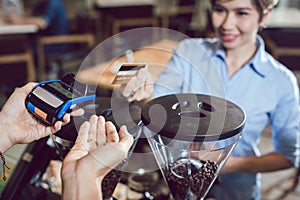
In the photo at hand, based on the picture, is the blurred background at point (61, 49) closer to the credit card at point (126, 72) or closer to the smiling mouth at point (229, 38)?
the smiling mouth at point (229, 38)

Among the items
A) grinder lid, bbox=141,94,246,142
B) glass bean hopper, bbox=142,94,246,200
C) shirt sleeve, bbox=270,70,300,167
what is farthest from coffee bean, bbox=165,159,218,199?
shirt sleeve, bbox=270,70,300,167

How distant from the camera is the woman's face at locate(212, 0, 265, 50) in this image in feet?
3.53

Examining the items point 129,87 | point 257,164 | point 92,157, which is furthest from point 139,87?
point 257,164

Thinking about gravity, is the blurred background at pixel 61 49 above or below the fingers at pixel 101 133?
below

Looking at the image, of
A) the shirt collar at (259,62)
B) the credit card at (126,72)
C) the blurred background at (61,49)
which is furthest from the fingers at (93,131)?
the blurred background at (61,49)

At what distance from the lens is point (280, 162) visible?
1.19m

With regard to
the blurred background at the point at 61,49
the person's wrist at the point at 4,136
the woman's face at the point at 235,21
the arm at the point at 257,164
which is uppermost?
the woman's face at the point at 235,21

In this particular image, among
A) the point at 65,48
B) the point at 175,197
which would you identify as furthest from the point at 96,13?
the point at 175,197

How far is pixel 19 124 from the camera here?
0.83 metres

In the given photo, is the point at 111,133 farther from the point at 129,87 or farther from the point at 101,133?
the point at 129,87

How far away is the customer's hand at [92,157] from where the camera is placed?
0.63 metres

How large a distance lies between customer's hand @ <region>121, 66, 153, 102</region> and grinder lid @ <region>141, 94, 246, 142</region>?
0.38ft

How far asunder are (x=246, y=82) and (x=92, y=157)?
29.6 inches

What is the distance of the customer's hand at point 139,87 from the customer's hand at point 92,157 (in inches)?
6.8
